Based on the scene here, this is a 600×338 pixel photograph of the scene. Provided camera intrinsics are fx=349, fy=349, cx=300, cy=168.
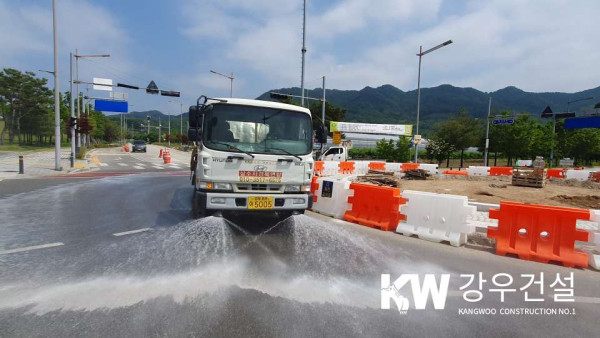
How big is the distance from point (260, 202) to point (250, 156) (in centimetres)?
84

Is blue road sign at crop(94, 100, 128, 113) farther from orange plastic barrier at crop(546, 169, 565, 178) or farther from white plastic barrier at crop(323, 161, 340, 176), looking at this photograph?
orange plastic barrier at crop(546, 169, 565, 178)

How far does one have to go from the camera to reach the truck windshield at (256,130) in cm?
634

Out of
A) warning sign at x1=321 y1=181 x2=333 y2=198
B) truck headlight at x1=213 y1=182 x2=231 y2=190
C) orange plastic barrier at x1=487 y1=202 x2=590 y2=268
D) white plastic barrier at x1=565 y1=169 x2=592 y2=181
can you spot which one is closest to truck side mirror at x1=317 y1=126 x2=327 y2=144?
warning sign at x1=321 y1=181 x2=333 y2=198

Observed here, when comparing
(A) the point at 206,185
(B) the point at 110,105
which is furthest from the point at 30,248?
(B) the point at 110,105

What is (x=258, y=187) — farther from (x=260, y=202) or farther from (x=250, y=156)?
(x=250, y=156)

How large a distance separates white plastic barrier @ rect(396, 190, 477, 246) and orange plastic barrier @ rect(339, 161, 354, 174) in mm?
15510

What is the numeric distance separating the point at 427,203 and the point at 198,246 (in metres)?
4.43

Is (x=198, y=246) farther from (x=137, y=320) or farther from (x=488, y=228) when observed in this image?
(x=488, y=228)

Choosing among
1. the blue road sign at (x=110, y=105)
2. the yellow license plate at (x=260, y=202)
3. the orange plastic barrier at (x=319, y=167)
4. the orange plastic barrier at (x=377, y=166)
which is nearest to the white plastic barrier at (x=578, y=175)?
the orange plastic barrier at (x=377, y=166)

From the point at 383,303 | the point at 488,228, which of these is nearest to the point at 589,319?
the point at 383,303

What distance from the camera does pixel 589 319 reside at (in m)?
3.67

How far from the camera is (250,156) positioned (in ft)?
20.4

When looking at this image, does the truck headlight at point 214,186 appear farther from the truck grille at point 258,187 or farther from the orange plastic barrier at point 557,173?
the orange plastic barrier at point 557,173

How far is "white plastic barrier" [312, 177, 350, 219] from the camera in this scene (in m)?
8.71
